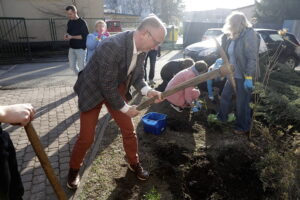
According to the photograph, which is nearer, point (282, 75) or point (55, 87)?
point (282, 75)

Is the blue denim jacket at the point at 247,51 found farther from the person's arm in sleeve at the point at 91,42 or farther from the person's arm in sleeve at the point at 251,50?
the person's arm in sleeve at the point at 91,42

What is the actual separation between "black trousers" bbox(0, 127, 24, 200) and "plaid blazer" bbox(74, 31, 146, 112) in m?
0.97

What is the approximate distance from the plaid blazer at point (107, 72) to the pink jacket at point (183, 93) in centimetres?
207

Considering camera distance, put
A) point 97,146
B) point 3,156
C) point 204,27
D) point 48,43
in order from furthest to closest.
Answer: point 204,27 < point 48,43 < point 97,146 < point 3,156

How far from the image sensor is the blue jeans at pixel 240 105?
3.78 m

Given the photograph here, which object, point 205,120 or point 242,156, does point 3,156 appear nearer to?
point 242,156

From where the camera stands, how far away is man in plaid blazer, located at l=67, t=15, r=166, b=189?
85.7 inches

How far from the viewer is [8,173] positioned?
4.63 ft

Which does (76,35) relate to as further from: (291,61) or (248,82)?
(291,61)

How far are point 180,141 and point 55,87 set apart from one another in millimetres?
4547

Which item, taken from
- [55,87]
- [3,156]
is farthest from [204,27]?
[3,156]

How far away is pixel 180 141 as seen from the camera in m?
3.74

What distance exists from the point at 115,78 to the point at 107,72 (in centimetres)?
11

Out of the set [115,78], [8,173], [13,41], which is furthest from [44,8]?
[8,173]
